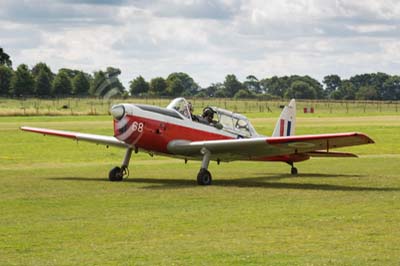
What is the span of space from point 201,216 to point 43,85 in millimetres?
82021

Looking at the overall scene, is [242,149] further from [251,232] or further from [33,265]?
[33,265]

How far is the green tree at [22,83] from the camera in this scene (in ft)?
359

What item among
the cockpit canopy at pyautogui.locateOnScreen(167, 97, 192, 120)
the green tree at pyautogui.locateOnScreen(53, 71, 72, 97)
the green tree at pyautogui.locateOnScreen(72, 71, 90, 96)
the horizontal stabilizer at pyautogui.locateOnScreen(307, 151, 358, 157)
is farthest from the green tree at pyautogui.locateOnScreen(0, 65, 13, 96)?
the cockpit canopy at pyautogui.locateOnScreen(167, 97, 192, 120)

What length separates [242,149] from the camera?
24.0 meters

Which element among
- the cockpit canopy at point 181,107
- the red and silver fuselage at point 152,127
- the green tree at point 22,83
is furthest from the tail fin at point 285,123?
the green tree at point 22,83

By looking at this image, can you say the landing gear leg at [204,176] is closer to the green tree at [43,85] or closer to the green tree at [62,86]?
the green tree at [62,86]

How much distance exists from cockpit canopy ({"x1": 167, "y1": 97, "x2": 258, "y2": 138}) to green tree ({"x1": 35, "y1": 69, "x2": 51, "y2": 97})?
71028 mm

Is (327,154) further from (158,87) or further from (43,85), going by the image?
(43,85)

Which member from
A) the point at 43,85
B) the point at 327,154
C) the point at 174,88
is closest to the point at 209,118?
Result: the point at 327,154

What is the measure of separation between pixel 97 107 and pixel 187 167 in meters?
53.1

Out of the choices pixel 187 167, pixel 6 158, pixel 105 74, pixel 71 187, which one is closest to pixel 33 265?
pixel 71 187

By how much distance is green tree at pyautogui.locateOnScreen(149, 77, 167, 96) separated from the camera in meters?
74.9

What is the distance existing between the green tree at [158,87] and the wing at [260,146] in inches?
1882

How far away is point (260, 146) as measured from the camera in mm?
23578
